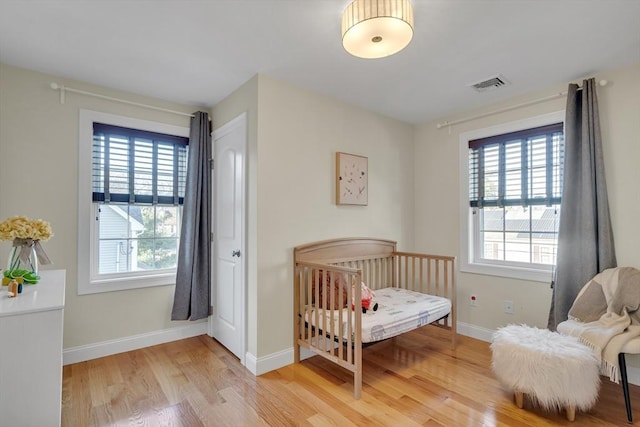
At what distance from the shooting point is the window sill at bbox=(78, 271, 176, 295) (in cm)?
259

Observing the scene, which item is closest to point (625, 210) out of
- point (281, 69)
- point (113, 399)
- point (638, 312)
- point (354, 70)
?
point (638, 312)

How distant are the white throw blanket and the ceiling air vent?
1598 millimetres

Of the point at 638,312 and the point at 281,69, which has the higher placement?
the point at 281,69

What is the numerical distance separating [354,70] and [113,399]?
2770mm

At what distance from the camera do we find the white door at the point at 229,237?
260 cm

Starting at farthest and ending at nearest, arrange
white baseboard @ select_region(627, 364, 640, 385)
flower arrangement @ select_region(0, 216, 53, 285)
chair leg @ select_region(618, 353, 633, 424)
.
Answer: white baseboard @ select_region(627, 364, 640, 385), chair leg @ select_region(618, 353, 633, 424), flower arrangement @ select_region(0, 216, 53, 285)

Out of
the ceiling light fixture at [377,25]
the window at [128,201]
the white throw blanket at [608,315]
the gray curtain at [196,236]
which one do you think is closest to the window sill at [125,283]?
the window at [128,201]

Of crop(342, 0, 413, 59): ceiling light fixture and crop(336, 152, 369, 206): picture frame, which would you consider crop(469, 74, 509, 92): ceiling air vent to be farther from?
crop(342, 0, 413, 59): ceiling light fixture

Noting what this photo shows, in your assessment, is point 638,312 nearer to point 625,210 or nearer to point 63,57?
point 625,210

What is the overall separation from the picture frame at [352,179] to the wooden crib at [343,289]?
39 centimetres

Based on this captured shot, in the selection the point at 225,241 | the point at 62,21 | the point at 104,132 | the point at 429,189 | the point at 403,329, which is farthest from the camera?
the point at 429,189

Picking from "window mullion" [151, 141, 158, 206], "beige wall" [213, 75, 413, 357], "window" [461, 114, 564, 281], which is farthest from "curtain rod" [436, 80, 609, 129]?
"window mullion" [151, 141, 158, 206]

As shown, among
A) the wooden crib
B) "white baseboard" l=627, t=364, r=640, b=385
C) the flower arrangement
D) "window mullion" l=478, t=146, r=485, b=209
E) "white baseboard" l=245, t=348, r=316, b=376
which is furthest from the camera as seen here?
"window mullion" l=478, t=146, r=485, b=209

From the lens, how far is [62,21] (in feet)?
5.94
